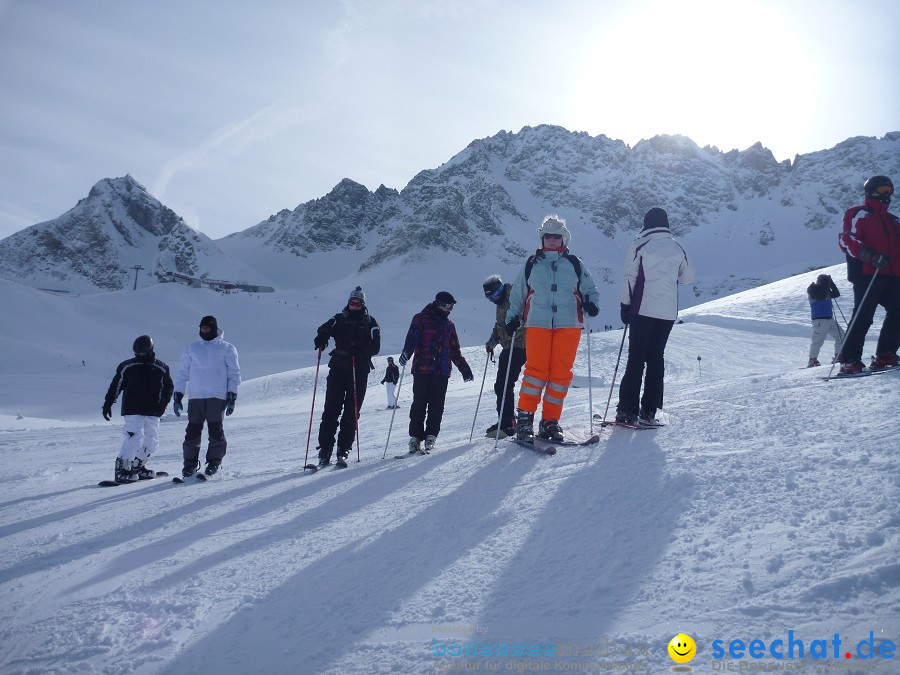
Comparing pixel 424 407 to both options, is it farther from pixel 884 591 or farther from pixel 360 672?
pixel 884 591

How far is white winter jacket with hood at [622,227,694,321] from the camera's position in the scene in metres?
5.10

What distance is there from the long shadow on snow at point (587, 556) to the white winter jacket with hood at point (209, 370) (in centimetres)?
437

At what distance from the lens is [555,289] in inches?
194

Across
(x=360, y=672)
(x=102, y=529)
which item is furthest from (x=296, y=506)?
(x=360, y=672)

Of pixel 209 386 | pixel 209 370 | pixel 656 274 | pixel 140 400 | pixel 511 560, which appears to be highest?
pixel 656 274

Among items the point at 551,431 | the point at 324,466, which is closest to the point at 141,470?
Answer: the point at 324,466

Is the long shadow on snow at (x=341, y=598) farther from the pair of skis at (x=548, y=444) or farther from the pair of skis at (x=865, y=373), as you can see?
the pair of skis at (x=865, y=373)

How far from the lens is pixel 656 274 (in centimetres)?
511

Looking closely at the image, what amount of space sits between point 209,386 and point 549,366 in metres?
3.90

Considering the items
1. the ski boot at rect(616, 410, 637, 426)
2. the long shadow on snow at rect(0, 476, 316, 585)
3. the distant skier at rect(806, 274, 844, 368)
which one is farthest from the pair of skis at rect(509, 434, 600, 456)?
the distant skier at rect(806, 274, 844, 368)

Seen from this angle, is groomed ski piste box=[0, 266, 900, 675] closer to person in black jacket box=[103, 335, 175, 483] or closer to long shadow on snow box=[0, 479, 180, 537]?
long shadow on snow box=[0, 479, 180, 537]

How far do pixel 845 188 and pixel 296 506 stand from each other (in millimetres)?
163200

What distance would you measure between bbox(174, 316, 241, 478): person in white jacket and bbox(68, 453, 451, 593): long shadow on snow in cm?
157

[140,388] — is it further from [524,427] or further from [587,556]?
[587,556]
